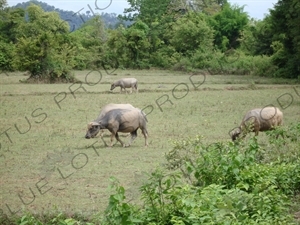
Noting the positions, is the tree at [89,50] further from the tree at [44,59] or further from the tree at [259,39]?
the tree at [259,39]

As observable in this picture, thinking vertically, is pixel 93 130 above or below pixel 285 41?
above

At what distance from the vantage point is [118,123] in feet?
37.1

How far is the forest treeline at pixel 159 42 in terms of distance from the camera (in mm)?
26078

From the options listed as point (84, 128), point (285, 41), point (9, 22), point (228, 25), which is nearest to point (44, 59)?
point (285, 41)

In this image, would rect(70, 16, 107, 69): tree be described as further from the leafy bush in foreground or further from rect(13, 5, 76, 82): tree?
the leafy bush in foreground

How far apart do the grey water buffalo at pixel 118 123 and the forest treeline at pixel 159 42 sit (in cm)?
1408

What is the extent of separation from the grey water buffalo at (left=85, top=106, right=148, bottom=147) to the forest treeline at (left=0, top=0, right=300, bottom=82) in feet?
46.2

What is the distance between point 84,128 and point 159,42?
23378mm

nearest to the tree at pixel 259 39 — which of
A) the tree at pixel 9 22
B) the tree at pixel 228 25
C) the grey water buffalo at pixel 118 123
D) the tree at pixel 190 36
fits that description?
the tree at pixel 190 36

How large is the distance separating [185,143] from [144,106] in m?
9.86


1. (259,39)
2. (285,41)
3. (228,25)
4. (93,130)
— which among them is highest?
(93,130)

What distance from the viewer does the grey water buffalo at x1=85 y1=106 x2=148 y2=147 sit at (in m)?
11.3

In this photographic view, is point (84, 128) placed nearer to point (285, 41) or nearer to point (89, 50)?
point (285, 41)

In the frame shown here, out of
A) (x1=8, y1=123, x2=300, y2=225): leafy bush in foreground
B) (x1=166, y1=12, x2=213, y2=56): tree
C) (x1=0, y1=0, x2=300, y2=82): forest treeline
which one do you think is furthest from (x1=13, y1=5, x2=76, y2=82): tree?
(x1=8, y1=123, x2=300, y2=225): leafy bush in foreground
